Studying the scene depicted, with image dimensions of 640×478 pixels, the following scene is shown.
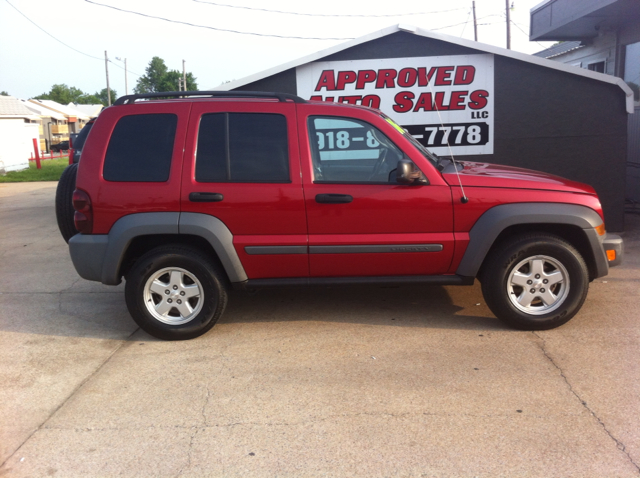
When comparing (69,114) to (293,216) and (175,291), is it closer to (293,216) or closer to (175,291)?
(175,291)

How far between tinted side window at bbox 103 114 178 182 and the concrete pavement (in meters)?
1.42

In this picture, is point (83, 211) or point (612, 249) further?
point (612, 249)

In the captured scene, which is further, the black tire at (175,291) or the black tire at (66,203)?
the black tire at (66,203)

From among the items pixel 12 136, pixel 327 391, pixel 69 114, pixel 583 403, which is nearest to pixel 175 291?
pixel 327 391

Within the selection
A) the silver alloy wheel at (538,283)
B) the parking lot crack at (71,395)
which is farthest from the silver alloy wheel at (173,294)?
the silver alloy wheel at (538,283)

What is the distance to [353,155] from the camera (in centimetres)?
492

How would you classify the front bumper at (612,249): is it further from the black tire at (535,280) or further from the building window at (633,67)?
the building window at (633,67)

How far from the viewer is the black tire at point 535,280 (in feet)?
15.7

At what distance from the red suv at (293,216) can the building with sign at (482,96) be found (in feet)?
14.3

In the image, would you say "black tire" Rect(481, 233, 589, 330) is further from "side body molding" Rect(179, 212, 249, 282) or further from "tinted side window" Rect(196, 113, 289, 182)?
"side body molding" Rect(179, 212, 249, 282)

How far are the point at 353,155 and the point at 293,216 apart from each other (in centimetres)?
73

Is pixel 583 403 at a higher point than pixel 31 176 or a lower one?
lower

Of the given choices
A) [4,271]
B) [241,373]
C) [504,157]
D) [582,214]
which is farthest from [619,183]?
[4,271]

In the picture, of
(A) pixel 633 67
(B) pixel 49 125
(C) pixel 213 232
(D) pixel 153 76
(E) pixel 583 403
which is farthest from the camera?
(D) pixel 153 76
